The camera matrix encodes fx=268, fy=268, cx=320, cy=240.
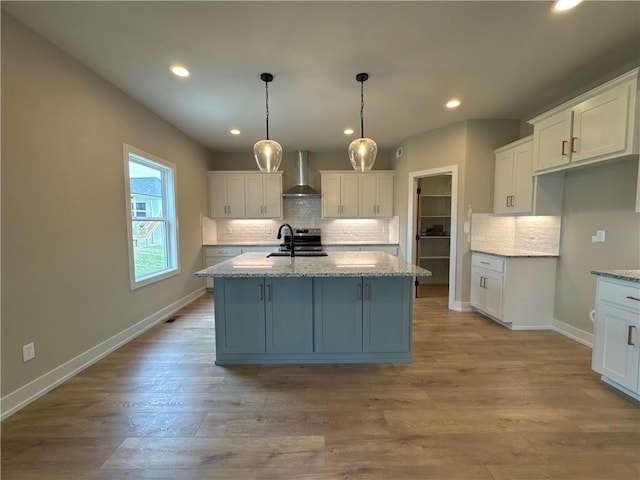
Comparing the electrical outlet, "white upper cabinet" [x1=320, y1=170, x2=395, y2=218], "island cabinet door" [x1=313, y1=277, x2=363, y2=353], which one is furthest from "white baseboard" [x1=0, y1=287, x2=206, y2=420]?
"white upper cabinet" [x1=320, y1=170, x2=395, y2=218]

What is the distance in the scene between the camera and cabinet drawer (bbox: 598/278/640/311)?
6.28ft

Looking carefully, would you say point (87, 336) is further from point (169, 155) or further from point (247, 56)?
point (247, 56)

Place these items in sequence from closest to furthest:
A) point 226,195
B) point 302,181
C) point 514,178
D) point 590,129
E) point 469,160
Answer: point 590,129
point 514,178
point 469,160
point 226,195
point 302,181

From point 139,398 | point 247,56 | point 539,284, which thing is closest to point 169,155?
point 247,56

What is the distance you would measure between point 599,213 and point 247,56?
3746 mm

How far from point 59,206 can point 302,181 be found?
3834 millimetres

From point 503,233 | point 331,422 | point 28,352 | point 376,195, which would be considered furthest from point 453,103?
point 28,352

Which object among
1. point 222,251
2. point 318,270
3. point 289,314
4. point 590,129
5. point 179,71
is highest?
point 179,71

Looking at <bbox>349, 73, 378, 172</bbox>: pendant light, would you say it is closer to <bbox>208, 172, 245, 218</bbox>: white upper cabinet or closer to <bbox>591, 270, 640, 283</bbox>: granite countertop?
<bbox>591, 270, 640, 283</bbox>: granite countertop

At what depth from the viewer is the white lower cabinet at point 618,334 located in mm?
1919

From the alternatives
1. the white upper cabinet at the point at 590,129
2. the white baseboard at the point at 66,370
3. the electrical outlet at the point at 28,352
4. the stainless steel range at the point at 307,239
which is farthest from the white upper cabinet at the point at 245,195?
the white upper cabinet at the point at 590,129

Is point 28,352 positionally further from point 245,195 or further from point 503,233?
point 503,233

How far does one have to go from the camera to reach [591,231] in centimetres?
283

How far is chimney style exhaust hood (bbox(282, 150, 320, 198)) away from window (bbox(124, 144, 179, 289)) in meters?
2.13
